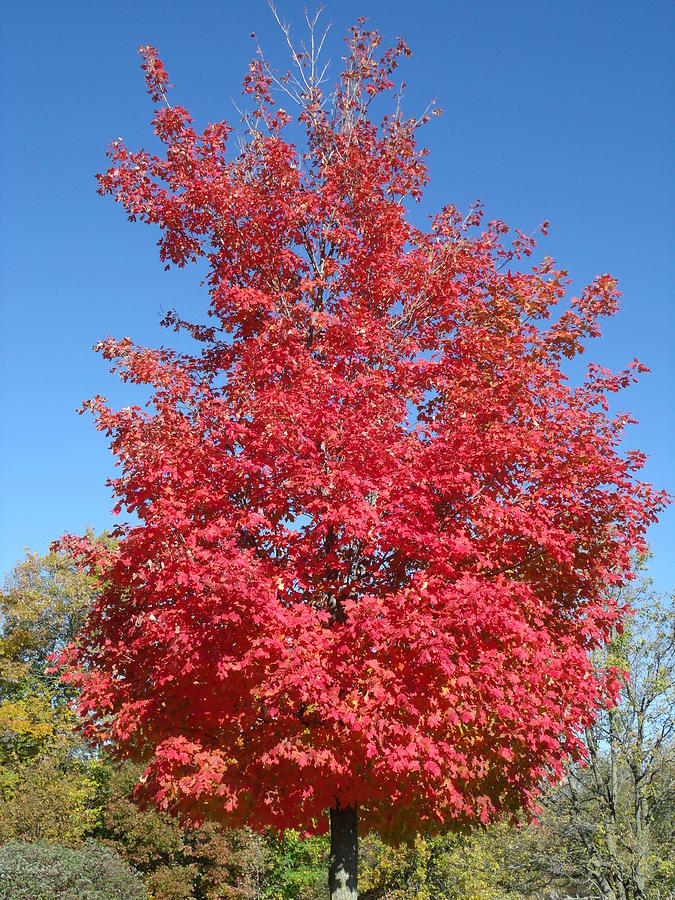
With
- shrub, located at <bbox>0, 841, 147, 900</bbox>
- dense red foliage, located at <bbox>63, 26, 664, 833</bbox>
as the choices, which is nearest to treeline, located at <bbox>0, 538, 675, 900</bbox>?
shrub, located at <bbox>0, 841, 147, 900</bbox>

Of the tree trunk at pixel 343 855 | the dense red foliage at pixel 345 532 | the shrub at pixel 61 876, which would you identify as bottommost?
the shrub at pixel 61 876

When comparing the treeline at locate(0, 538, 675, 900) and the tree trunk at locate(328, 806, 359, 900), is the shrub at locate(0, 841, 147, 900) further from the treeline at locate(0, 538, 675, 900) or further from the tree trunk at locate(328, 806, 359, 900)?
the tree trunk at locate(328, 806, 359, 900)

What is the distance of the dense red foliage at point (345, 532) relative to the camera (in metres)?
7.52

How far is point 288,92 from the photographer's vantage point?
1252cm

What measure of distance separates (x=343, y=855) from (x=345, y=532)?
4.84 m

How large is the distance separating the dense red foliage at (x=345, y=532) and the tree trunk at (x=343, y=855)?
13.7 inches

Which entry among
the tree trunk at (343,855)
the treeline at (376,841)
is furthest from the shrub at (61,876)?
the tree trunk at (343,855)

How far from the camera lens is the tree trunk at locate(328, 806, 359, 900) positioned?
9.32 metres

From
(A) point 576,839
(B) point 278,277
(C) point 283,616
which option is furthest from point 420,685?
(A) point 576,839

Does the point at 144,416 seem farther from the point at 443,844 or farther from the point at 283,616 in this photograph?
the point at 443,844

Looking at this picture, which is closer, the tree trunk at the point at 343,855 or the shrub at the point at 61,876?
the tree trunk at the point at 343,855

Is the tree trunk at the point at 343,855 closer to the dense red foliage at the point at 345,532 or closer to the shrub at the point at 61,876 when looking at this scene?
the dense red foliage at the point at 345,532

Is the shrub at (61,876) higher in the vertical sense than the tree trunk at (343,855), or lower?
lower

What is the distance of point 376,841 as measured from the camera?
85.6 ft
